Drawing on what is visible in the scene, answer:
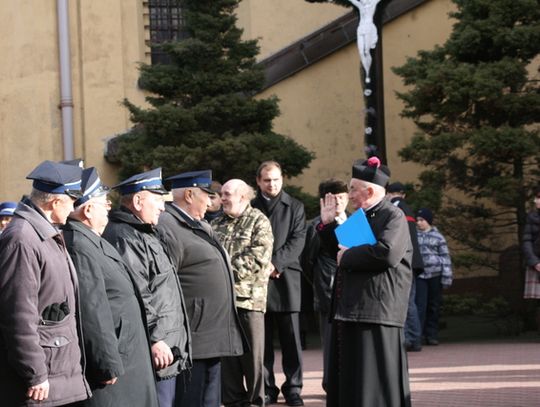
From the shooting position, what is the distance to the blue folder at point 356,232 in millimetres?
8344

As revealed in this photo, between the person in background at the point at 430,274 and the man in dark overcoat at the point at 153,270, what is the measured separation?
797 cm

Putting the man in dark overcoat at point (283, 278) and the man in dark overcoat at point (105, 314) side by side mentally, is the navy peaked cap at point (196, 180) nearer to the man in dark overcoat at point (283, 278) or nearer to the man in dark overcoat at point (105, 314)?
the man in dark overcoat at point (105, 314)

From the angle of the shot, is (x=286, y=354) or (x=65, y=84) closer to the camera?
(x=286, y=354)

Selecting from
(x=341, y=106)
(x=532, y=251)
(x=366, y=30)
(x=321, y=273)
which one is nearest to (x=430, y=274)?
(x=532, y=251)

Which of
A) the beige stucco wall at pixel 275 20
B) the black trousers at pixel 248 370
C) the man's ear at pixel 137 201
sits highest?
the beige stucco wall at pixel 275 20

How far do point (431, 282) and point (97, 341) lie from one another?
958 cm

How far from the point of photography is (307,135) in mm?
20453

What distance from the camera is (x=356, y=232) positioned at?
8383 mm

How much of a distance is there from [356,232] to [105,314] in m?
2.57

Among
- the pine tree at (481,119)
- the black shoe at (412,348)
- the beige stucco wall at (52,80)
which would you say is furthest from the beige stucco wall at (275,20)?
the black shoe at (412,348)

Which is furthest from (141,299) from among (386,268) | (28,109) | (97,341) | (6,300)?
(28,109)

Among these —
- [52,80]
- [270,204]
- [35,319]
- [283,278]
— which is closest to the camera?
[35,319]

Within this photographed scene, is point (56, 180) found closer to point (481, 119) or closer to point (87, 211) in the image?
point (87, 211)

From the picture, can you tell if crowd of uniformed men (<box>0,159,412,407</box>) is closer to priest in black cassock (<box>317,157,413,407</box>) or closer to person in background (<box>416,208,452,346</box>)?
priest in black cassock (<box>317,157,413,407</box>)
